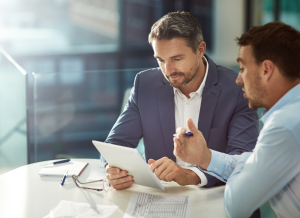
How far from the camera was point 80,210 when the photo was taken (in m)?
1.06

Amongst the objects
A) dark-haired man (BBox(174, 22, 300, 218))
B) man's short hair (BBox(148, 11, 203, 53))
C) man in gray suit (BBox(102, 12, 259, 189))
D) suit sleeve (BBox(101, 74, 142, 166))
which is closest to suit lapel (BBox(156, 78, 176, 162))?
man in gray suit (BBox(102, 12, 259, 189))

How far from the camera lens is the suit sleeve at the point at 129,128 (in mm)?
1629

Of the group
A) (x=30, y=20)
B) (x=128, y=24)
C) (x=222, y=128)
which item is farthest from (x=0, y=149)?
(x=128, y=24)

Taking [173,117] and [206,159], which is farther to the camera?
[173,117]

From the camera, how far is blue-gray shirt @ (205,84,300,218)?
0.89 meters

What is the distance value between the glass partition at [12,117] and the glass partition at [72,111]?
0.08 meters

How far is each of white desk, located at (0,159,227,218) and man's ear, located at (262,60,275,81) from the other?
45 centimetres

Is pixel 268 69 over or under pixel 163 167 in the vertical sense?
over

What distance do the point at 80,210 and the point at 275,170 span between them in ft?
→ 2.02

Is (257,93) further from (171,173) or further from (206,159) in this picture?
(171,173)

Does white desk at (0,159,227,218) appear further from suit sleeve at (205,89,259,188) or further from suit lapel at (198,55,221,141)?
suit lapel at (198,55,221,141)

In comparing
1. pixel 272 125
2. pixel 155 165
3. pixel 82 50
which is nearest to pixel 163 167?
pixel 155 165

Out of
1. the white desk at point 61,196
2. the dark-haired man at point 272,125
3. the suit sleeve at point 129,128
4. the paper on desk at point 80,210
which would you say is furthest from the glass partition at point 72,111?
the dark-haired man at point 272,125

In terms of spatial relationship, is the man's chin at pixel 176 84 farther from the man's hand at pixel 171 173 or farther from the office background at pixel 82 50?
the office background at pixel 82 50
